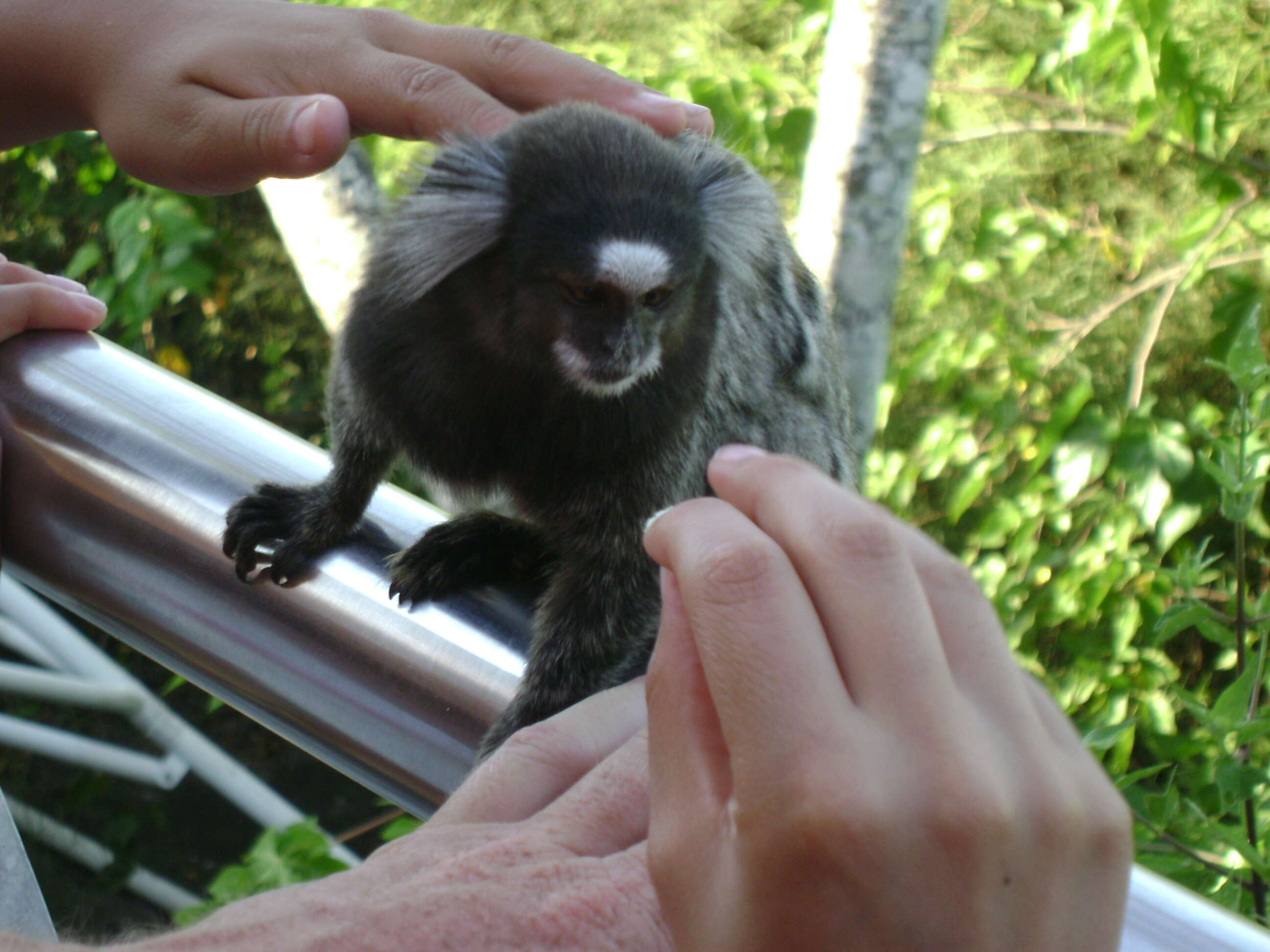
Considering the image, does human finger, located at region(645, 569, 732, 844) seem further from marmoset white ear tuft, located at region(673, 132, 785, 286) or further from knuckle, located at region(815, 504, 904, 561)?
marmoset white ear tuft, located at region(673, 132, 785, 286)

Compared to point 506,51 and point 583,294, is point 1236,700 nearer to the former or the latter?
point 583,294

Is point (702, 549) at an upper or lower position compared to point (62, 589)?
upper

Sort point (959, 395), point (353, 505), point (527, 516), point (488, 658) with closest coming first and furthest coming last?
point (488, 658), point (353, 505), point (527, 516), point (959, 395)

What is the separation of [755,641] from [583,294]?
2.37ft

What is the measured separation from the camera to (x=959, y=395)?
2.44 meters

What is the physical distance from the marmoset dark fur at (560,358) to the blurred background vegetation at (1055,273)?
0.46 meters

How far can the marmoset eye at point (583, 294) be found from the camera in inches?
41.1

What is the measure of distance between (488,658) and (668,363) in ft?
1.82

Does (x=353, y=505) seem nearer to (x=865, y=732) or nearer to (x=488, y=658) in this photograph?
(x=488, y=658)

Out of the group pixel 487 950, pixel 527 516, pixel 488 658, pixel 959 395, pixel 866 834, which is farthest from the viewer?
pixel 959 395

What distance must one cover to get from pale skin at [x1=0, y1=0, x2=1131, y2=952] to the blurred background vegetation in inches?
39.1

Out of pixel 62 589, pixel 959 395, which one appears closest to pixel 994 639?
pixel 62 589

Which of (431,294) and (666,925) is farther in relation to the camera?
(431,294)

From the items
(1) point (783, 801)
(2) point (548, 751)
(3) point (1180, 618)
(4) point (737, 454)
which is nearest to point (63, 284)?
(2) point (548, 751)
